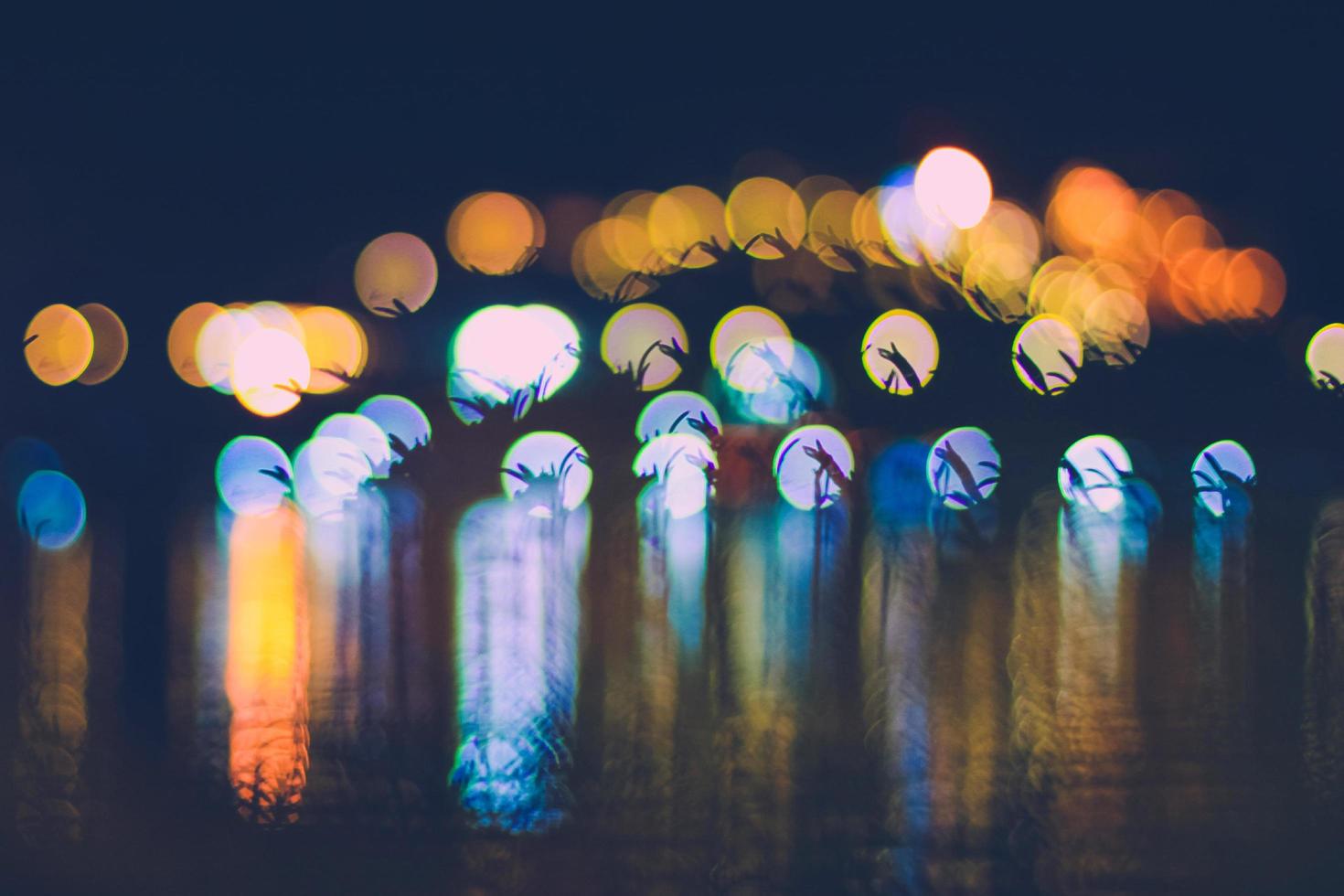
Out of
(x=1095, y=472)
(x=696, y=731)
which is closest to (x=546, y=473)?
(x=1095, y=472)

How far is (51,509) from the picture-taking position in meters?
13.8

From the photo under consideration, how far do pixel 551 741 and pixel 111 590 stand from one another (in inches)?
171

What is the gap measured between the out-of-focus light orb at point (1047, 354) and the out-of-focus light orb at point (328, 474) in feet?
26.0

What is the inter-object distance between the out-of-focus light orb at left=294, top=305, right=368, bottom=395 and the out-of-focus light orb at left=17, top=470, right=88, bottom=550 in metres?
9.40

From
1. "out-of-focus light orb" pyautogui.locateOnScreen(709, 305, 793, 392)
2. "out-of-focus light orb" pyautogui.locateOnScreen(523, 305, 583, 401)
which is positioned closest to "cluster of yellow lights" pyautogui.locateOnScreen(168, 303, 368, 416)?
"out-of-focus light orb" pyautogui.locateOnScreen(523, 305, 583, 401)

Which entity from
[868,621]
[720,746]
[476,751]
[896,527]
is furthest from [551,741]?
[896,527]

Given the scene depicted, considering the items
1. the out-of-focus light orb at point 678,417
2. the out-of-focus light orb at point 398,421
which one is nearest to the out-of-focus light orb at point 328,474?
the out-of-focus light orb at point 398,421

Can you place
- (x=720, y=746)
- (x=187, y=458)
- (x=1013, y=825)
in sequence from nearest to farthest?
(x=1013, y=825) → (x=720, y=746) → (x=187, y=458)

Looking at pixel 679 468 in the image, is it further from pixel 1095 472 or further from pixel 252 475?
pixel 252 475

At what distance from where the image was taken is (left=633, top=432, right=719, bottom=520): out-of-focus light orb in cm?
1347

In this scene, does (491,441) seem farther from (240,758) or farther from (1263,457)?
(240,758)

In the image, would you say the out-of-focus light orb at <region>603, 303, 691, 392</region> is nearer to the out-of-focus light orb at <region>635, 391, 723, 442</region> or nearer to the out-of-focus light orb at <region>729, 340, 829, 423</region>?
the out-of-focus light orb at <region>635, 391, 723, 442</region>

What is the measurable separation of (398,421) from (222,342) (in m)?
11.1

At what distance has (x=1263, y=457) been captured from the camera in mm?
15578
